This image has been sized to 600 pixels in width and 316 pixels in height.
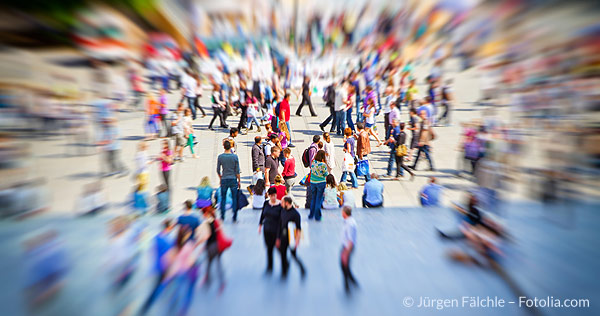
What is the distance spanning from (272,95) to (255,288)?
5.97 m

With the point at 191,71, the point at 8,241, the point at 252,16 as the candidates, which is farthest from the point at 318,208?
the point at 8,241

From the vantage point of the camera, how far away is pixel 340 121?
418 inches

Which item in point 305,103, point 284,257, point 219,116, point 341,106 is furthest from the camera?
point 305,103

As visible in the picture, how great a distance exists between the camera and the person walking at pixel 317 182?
261 inches

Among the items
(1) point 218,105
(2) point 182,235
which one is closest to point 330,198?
(2) point 182,235

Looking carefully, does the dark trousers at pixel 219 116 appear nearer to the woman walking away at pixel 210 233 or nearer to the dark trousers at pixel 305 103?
the dark trousers at pixel 305 103

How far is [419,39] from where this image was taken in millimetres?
7098

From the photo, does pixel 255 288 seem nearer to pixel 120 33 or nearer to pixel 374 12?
pixel 120 33

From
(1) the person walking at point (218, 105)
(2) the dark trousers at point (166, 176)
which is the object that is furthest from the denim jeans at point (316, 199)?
(1) the person walking at point (218, 105)

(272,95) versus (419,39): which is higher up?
(419,39)

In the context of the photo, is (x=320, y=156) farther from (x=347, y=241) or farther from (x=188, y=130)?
(x=188, y=130)

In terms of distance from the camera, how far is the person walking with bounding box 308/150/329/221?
662cm

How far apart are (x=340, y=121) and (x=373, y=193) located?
3802mm

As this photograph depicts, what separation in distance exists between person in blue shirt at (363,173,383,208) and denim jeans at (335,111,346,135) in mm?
3557
